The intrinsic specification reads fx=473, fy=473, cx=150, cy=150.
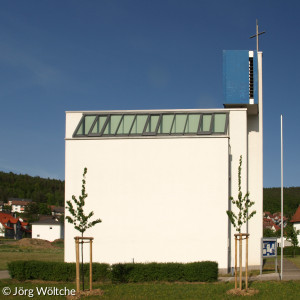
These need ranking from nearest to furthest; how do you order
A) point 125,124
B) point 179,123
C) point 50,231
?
point 179,123
point 125,124
point 50,231

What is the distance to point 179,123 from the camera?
97.1 feet

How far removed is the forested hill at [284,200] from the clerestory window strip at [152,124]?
126925 mm

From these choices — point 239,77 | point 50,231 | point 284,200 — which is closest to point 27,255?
point 239,77

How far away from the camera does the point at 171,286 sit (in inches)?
763

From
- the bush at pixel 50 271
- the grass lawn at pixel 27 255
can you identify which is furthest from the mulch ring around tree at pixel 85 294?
the grass lawn at pixel 27 255

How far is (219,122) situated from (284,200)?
141412mm

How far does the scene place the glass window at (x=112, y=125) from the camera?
2987 cm

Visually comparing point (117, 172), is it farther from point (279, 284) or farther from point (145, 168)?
point (279, 284)

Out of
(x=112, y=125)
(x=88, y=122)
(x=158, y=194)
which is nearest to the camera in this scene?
(x=158, y=194)

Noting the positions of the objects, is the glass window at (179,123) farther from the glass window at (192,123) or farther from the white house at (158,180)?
the glass window at (192,123)

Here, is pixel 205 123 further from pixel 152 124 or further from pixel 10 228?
pixel 10 228

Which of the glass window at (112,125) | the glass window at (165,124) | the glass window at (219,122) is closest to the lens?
the glass window at (219,122)

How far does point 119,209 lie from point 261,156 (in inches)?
421

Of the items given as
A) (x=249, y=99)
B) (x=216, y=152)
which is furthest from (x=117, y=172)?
(x=249, y=99)
